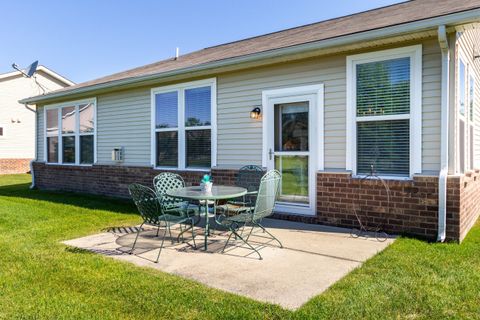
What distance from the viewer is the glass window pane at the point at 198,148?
7.07m

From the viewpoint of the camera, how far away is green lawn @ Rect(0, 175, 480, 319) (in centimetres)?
256

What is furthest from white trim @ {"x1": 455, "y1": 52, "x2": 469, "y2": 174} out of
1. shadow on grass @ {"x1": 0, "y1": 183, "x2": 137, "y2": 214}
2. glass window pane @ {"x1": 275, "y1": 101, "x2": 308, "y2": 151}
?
shadow on grass @ {"x1": 0, "y1": 183, "x2": 137, "y2": 214}

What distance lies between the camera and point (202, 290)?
9.73 ft

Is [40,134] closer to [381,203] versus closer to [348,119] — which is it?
[348,119]

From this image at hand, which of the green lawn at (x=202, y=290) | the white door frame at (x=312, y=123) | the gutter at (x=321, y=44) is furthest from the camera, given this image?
the white door frame at (x=312, y=123)

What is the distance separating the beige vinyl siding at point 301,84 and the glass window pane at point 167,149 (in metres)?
1.28

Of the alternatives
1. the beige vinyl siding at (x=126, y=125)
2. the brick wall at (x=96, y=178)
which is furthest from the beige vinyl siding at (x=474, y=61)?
the beige vinyl siding at (x=126, y=125)

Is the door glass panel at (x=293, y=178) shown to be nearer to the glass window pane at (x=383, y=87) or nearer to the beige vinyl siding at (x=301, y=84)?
the beige vinyl siding at (x=301, y=84)

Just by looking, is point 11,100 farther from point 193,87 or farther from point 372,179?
point 372,179

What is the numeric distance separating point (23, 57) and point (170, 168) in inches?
878

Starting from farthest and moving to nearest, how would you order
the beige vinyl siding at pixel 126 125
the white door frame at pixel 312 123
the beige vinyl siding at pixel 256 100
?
1. the beige vinyl siding at pixel 126 125
2. the white door frame at pixel 312 123
3. the beige vinyl siding at pixel 256 100

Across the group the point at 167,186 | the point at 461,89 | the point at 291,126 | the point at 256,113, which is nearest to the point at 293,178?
the point at 291,126

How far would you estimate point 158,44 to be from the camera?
54.7ft

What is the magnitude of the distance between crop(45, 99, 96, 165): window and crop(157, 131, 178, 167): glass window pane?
8.70ft
